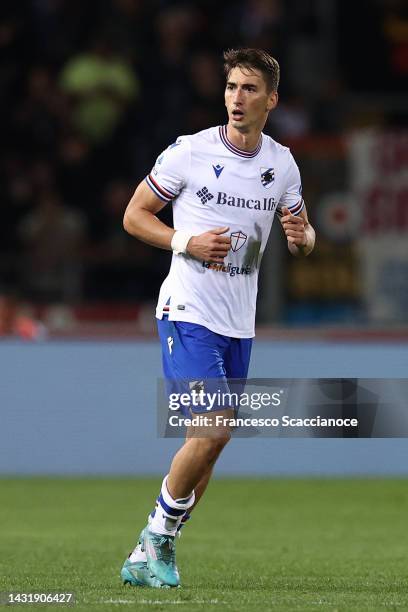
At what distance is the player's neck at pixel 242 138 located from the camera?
660 cm

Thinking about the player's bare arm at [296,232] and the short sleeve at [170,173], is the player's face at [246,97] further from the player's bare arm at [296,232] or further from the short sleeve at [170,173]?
the player's bare arm at [296,232]

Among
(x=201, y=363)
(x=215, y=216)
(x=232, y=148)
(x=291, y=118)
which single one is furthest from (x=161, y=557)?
(x=291, y=118)

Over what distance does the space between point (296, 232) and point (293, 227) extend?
0.09ft

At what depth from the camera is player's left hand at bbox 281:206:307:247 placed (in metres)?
6.53

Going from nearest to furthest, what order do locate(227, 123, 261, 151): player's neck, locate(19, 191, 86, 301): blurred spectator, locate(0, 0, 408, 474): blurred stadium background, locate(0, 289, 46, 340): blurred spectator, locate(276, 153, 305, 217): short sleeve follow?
locate(227, 123, 261, 151): player's neck
locate(276, 153, 305, 217): short sleeve
locate(0, 0, 408, 474): blurred stadium background
locate(0, 289, 46, 340): blurred spectator
locate(19, 191, 86, 301): blurred spectator

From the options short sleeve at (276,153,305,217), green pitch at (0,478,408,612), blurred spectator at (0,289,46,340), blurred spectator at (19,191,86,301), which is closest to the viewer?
green pitch at (0,478,408,612)

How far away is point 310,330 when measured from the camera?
1256 cm

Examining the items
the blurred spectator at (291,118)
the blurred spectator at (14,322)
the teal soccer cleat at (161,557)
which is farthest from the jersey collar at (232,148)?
the blurred spectator at (291,118)

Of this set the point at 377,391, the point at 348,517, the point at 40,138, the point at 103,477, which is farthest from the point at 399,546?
the point at 40,138

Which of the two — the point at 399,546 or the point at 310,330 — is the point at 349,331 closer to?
the point at 310,330

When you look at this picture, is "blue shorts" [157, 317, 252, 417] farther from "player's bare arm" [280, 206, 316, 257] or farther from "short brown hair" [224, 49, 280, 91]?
"short brown hair" [224, 49, 280, 91]

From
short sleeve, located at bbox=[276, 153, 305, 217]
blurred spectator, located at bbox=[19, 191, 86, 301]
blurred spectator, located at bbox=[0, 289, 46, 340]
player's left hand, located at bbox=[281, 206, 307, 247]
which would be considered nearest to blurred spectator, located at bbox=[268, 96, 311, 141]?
blurred spectator, located at bbox=[19, 191, 86, 301]

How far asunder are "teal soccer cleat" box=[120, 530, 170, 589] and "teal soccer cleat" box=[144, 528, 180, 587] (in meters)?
0.02

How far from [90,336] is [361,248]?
2656 mm
